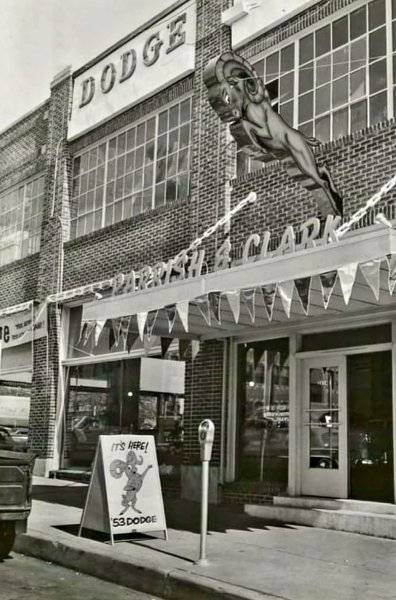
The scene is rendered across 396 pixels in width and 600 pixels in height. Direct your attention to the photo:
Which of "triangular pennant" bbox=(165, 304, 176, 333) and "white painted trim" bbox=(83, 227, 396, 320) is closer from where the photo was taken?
"white painted trim" bbox=(83, 227, 396, 320)

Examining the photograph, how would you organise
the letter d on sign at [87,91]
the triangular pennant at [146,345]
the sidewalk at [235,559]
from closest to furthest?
the sidewalk at [235,559] < the triangular pennant at [146,345] < the letter d on sign at [87,91]

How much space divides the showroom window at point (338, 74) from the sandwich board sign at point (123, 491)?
5.60 metres

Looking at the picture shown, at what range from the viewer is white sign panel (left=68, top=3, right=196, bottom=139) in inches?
534

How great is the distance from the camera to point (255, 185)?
1162cm

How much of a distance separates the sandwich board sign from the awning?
83.1 inches

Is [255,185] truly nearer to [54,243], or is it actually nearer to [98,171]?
[98,171]

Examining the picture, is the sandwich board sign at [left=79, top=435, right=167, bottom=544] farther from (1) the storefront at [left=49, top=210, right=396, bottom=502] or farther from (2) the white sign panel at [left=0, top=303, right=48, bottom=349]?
(2) the white sign panel at [left=0, top=303, right=48, bottom=349]

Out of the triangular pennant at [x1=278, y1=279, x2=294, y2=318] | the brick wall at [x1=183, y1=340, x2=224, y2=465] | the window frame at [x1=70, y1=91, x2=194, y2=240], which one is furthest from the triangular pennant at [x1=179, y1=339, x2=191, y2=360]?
the triangular pennant at [x1=278, y1=279, x2=294, y2=318]

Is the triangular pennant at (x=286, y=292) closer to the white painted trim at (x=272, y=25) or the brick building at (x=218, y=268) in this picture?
the brick building at (x=218, y=268)

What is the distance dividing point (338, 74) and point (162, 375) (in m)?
6.05

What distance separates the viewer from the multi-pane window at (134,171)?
44.7 ft

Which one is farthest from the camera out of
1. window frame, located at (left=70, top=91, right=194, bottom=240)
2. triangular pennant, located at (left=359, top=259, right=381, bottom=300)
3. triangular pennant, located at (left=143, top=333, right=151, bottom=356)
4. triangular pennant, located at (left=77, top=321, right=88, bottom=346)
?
window frame, located at (left=70, top=91, right=194, bottom=240)

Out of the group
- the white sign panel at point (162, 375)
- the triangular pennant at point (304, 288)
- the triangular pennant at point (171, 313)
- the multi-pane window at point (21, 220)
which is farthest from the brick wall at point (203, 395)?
the multi-pane window at point (21, 220)

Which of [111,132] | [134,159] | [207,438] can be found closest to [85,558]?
[207,438]
